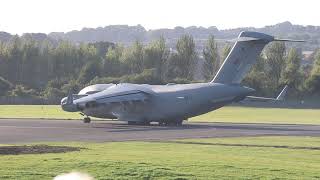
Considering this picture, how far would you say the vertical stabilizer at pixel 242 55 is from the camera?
2758 inches

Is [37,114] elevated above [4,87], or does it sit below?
below

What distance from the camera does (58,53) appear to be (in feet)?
629

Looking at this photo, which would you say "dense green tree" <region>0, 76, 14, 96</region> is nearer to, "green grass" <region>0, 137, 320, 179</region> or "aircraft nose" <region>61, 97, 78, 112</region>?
"aircraft nose" <region>61, 97, 78, 112</region>

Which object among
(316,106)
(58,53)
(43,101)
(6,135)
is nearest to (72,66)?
(58,53)

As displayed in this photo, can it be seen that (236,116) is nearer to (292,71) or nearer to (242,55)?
(242,55)

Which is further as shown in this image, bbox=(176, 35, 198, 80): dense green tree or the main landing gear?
bbox=(176, 35, 198, 80): dense green tree

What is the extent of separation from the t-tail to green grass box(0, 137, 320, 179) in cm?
3373

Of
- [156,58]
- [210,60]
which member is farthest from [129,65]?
[210,60]

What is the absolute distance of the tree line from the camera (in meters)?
155

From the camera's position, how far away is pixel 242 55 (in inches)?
2783

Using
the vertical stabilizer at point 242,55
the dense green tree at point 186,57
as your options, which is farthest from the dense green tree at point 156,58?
the vertical stabilizer at point 242,55

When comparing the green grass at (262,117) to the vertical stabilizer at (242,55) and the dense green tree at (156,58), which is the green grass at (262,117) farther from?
the dense green tree at (156,58)

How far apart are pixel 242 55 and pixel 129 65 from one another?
363ft

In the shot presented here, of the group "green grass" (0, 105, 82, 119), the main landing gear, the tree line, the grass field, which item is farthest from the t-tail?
the tree line
